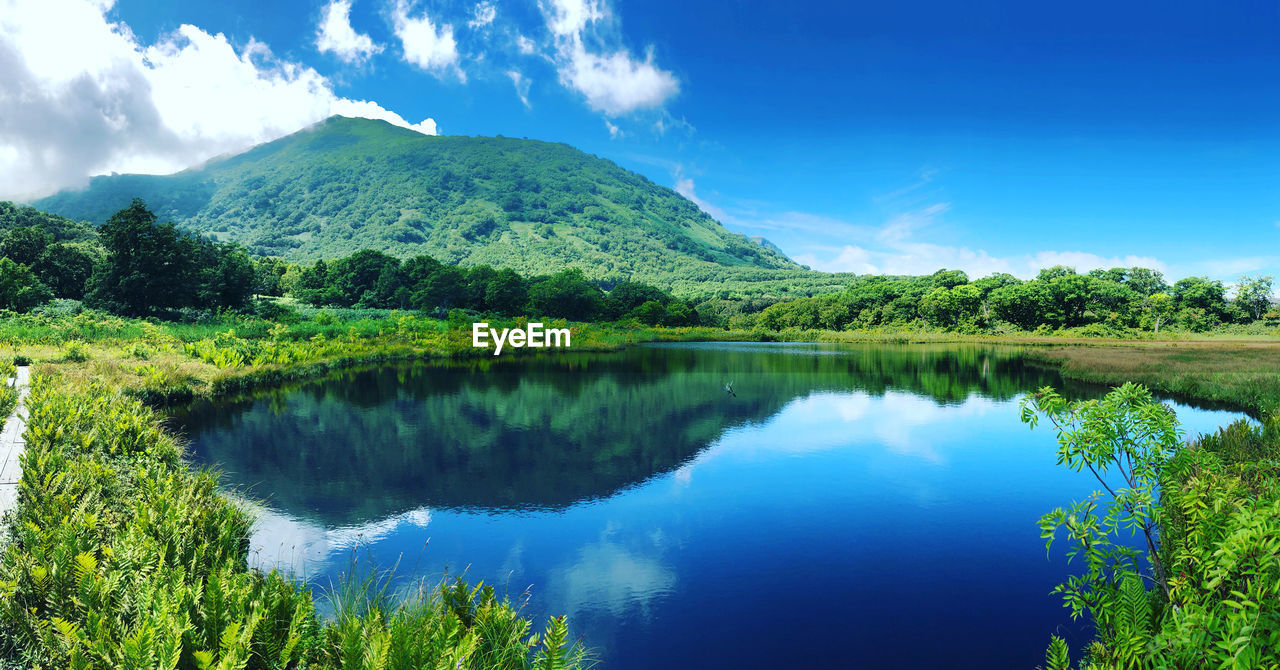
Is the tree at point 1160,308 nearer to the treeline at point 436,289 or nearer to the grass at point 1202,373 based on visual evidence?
the grass at point 1202,373

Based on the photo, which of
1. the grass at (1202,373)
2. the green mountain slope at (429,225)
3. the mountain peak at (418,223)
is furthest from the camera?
the mountain peak at (418,223)

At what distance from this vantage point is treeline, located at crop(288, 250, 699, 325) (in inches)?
2522

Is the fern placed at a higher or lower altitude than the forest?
lower

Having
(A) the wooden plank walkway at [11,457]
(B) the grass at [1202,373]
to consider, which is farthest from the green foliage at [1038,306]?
(A) the wooden plank walkway at [11,457]

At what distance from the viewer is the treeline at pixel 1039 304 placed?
71938 mm

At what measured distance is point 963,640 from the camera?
22.1 feet

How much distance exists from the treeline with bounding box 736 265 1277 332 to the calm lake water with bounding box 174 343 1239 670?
65786mm

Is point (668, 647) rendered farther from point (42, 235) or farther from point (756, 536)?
point (42, 235)

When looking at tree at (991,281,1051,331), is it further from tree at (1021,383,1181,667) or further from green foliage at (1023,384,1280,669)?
tree at (1021,383,1181,667)

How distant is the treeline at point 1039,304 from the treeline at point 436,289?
3204 cm

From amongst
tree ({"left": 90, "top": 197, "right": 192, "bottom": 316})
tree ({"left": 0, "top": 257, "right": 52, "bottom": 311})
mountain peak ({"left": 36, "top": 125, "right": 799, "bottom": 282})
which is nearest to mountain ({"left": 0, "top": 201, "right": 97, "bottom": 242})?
tree ({"left": 90, "top": 197, "right": 192, "bottom": 316})

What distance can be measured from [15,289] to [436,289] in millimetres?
34597

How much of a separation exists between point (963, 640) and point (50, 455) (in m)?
11.2

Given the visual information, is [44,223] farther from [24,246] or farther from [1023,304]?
[1023,304]
